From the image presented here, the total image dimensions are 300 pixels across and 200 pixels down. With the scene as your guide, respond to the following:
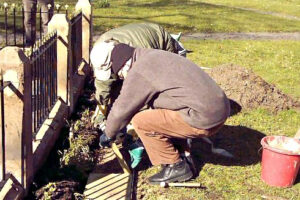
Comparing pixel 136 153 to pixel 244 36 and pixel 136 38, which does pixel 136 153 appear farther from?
pixel 244 36

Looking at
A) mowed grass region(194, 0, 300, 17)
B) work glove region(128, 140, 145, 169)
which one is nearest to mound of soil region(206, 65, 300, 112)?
work glove region(128, 140, 145, 169)

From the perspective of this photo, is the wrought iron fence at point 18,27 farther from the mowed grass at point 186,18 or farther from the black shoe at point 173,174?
the black shoe at point 173,174

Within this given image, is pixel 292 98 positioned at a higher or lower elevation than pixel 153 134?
lower

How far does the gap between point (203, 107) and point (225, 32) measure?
39.6 ft

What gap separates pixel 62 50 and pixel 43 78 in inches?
33.4

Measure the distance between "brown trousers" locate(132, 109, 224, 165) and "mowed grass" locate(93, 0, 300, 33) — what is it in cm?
972

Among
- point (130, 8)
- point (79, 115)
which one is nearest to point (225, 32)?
point (130, 8)

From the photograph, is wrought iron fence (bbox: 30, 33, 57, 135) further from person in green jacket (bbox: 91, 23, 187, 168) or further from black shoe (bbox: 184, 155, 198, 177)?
black shoe (bbox: 184, 155, 198, 177)

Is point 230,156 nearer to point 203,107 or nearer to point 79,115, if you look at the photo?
point 203,107

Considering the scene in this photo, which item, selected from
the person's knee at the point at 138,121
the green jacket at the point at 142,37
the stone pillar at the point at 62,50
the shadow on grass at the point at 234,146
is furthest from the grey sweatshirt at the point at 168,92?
the stone pillar at the point at 62,50

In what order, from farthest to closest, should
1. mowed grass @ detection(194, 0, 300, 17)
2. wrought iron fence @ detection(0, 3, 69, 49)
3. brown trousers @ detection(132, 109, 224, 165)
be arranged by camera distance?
mowed grass @ detection(194, 0, 300, 17) < wrought iron fence @ detection(0, 3, 69, 49) < brown trousers @ detection(132, 109, 224, 165)

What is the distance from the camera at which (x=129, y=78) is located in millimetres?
4512

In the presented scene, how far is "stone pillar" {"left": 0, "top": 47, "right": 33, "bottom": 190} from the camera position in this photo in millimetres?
4086

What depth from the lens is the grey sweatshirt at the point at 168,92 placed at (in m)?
4.51
